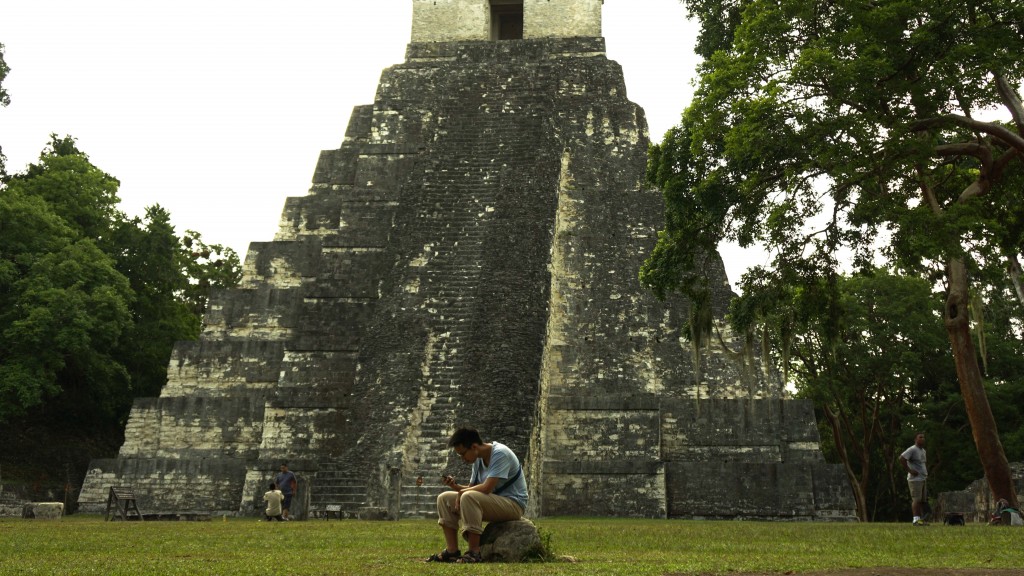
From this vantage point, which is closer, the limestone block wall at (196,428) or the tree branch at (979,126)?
the tree branch at (979,126)

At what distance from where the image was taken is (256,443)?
60.0 feet

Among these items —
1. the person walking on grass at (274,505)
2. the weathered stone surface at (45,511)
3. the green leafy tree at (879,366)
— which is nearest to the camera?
the person walking on grass at (274,505)

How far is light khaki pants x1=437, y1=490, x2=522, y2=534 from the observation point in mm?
6703

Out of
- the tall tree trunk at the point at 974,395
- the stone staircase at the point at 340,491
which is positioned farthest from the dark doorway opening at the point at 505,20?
the tall tree trunk at the point at 974,395

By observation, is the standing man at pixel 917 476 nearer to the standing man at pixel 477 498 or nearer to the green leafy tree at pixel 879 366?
the standing man at pixel 477 498

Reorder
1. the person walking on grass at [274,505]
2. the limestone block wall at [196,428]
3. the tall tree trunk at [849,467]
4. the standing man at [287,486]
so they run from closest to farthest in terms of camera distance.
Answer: the person walking on grass at [274,505]
the standing man at [287,486]
the limestone block wall at [196,428]
the tall tree trunk at [849,467]

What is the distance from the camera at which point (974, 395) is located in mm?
12156

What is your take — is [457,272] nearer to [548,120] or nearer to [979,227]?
[548,120]

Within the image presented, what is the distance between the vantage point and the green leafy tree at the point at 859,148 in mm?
10180

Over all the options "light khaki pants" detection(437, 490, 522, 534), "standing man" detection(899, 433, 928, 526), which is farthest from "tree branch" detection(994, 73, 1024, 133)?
"light khaki pants" detection(437, 490, 522, 534)

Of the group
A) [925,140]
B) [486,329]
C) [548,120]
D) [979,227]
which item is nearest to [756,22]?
[925,140]

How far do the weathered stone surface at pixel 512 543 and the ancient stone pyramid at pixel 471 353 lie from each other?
775cm

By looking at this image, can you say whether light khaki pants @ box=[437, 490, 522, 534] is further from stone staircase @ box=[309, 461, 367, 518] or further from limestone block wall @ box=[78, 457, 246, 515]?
limestone block wall @ box=[78, 457, 246, 515]

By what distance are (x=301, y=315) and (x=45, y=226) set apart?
23.9 ft
